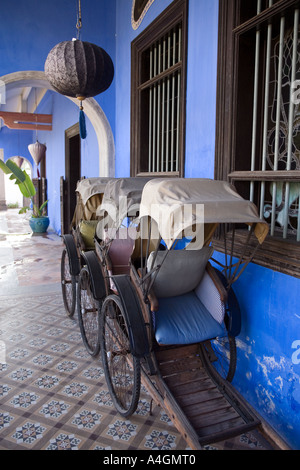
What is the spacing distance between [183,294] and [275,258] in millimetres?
684

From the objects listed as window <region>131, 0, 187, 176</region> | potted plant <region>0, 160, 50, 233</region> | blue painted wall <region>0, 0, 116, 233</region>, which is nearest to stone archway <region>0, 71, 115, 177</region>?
blue painted wall <region>0, 0, 116, 233</region>

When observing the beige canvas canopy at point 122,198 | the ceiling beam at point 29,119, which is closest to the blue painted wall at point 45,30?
the beige canvas canopy at point 122,198

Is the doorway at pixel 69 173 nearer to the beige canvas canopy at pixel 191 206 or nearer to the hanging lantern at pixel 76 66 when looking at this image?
the hanging lantern at pixel 76 66

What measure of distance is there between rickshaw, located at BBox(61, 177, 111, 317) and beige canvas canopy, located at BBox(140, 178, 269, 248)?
1.74 metres

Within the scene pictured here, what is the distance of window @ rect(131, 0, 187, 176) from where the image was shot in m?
4.01

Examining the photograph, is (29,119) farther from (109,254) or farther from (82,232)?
(109,254)

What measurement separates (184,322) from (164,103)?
329 cm

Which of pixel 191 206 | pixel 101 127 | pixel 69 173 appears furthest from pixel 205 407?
pixel 69 173

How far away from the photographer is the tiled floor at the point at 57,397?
7.38 ft

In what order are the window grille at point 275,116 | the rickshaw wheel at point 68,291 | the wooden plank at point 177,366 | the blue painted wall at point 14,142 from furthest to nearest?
the blue painted wall at point 14,142, the rickshaw wheel at point 68,291, the window grille at point 275,116, the wooden plank at point 177,366

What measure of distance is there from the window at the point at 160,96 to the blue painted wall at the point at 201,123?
0.53 ft

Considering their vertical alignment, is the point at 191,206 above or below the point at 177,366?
above

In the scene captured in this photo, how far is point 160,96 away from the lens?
4824 mm
